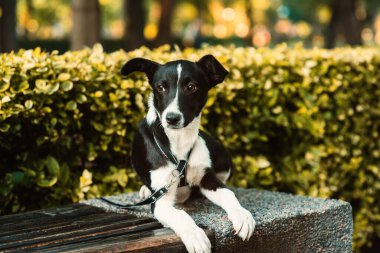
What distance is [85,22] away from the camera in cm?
995

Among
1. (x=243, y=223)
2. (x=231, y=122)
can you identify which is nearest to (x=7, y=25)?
(x=231, y=122)

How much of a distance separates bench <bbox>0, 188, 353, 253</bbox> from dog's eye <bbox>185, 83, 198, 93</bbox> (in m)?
0.85

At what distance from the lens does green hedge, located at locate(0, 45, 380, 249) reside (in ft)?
15.8

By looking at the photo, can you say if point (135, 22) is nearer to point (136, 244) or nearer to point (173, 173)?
point (173, 173)

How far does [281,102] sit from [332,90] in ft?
2.11

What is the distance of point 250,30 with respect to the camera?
36.0m

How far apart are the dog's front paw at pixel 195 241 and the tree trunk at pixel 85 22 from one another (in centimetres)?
687

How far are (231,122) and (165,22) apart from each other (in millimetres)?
14068

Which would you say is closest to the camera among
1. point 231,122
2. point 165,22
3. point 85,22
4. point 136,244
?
point 136,244

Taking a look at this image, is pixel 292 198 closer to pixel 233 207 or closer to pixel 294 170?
pixel 233 207

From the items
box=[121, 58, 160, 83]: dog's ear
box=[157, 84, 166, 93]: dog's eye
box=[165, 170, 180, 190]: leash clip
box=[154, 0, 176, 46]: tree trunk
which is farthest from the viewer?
box=[154, 0, 176, 46]: tree trunk

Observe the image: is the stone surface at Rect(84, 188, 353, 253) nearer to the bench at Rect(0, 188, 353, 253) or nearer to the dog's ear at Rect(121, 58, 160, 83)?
the bench at Rect(0, 188, 353, 253)

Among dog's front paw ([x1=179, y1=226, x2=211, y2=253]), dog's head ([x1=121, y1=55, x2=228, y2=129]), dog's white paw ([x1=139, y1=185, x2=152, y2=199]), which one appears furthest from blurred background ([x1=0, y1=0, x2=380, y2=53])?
dog's front paw ([x1=179, y1=226, x2=211, y2=253])

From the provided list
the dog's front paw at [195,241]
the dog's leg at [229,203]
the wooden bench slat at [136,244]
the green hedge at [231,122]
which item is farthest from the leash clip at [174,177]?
the green hedge at [231,122]
